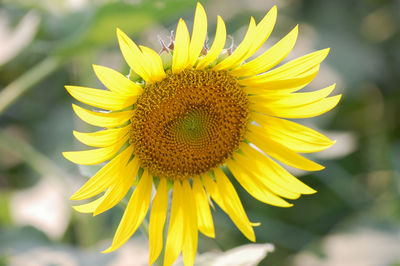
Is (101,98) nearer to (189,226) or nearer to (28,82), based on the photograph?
(189,226)

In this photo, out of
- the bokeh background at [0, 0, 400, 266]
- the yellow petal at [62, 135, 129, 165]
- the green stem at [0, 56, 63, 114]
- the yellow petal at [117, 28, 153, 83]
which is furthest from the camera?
the bokeh background at [0, 0, 400, 266]

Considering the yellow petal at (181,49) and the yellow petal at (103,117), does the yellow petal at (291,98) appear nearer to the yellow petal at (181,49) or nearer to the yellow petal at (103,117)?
the yellow petal at (181,49)

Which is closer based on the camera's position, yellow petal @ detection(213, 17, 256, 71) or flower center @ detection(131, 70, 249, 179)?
yellow petal @ detection(213, 17, 256, 71)

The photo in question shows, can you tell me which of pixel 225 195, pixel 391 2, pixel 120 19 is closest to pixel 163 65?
pixel 225 195

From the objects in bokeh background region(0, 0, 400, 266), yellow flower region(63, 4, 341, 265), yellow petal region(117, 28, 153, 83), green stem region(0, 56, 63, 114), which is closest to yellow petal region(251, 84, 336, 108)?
yellow flower region(63, 4, 341, 265)

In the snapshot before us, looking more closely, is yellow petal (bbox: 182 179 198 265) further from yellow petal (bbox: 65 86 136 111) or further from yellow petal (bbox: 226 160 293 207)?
yellow petal (bbox: 65 86 136 111)

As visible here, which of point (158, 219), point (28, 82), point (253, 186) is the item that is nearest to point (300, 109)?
point (253, 186)

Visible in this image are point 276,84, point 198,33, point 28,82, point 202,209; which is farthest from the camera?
point 28,82

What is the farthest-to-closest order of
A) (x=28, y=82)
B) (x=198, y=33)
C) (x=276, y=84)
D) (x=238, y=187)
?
(x=238, y=187) < (x=28, y=82) < (x=276, y=84) < (x=198, y=33)
